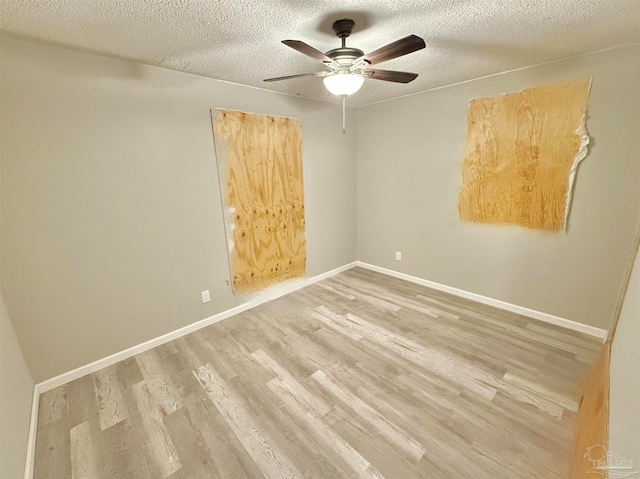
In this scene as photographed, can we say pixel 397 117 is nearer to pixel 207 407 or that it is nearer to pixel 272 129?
pixel 272 129

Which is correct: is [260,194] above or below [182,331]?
above

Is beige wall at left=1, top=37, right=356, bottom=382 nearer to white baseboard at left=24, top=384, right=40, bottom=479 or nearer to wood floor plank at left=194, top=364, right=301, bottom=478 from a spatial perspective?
white baseboard at left=24, top=384, right=40, bottom=479

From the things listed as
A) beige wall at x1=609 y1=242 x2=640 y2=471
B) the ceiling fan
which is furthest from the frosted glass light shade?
beige wall at x1=609 y1=242 x2=640 y2=471

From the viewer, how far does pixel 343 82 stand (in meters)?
1.62

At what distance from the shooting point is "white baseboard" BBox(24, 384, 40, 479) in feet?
4.39

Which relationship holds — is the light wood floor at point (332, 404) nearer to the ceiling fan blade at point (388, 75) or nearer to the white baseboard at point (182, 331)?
the white baseboard at point (182, 331)

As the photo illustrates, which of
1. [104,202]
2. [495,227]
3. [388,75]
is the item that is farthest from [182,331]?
[495,227]

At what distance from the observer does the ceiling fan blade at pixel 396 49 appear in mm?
1269

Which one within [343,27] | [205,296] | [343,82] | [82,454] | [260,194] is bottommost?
[82,454]

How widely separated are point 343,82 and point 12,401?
8.06 ft

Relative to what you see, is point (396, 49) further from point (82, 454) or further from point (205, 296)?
point (82, 454)

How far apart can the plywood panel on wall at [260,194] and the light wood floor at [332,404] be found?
2.23ft

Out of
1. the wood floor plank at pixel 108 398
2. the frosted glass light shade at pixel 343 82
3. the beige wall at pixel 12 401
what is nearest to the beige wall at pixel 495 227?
the frosted glass light shade at pixel 343 82

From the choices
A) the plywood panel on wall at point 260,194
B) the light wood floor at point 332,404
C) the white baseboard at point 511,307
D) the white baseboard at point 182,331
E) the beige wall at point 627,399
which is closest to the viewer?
the beige wall at point 627,399
